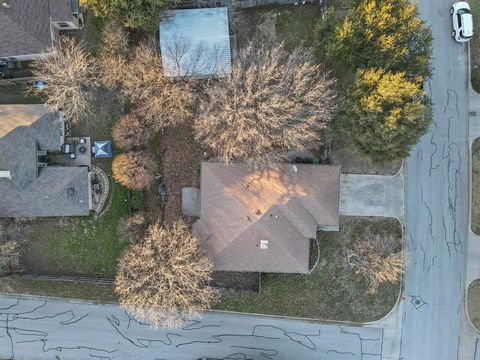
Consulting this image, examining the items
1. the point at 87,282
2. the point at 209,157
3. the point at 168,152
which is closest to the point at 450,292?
the point at 209,157

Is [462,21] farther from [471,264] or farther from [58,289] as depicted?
[58,289]

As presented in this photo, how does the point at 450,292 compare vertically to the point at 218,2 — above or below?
below

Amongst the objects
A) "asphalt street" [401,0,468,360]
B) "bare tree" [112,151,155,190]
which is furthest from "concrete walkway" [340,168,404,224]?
"bare tree" [112,151,155,190]

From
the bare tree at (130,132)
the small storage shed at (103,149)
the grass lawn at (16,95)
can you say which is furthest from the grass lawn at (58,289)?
the grass lawn at (16,95)

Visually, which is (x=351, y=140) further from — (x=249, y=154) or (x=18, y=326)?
(x=18, y=326)

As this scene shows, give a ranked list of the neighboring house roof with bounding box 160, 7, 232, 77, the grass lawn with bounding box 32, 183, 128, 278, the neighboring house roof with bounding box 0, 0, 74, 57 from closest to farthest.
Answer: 1. the neighboring house roof with bounding box 0, 0, 74, 57
2. the neighboring house roof with bounding box 160, 7, 232, 77
3. the grass lawn with bounding box 32, 183, 128, 278

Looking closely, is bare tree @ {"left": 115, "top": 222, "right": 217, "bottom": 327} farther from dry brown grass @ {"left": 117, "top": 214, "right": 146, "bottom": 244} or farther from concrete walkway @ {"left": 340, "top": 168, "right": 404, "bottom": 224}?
concrete walkway @ {"left": 340, "top": 168, "right": 404, "bottom": 224}
